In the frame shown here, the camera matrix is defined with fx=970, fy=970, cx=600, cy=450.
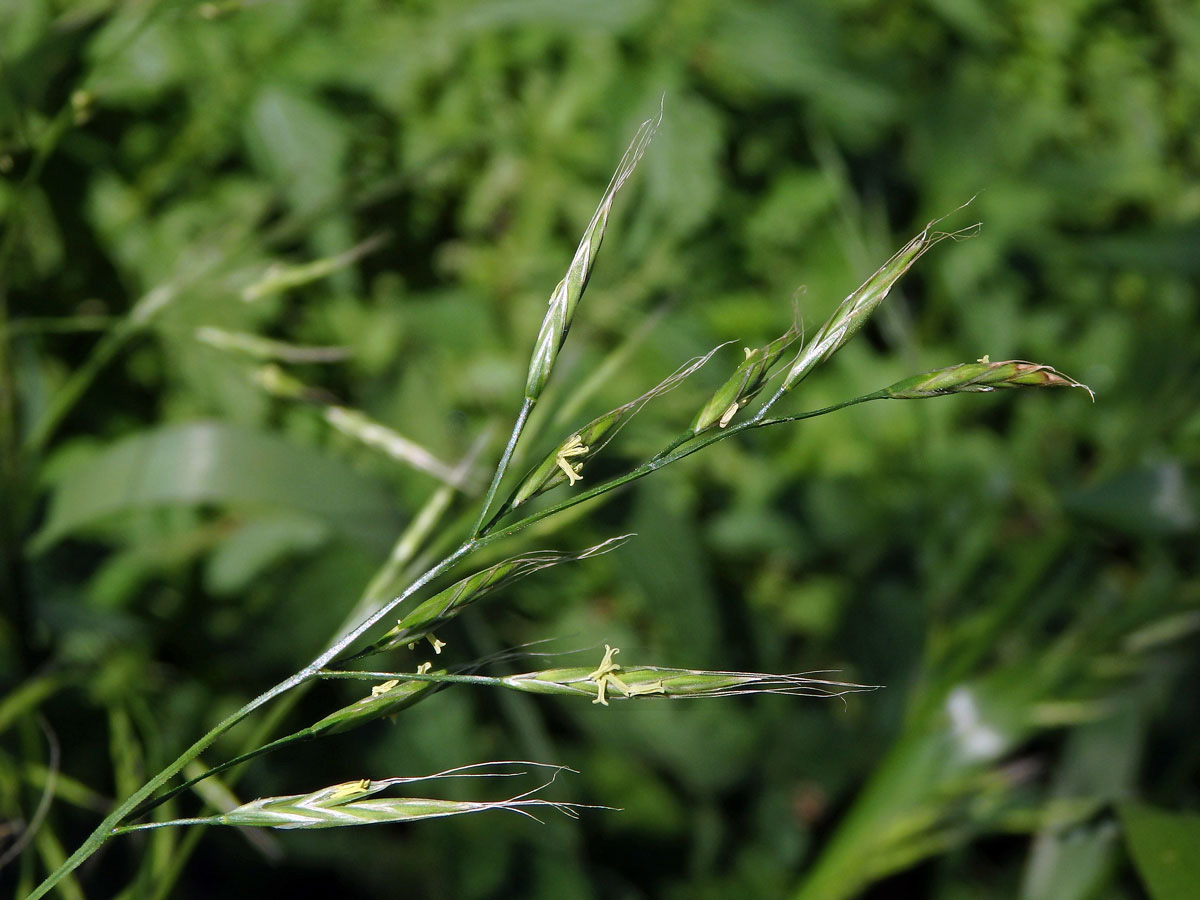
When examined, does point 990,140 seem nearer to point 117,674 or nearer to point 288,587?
point 288,587

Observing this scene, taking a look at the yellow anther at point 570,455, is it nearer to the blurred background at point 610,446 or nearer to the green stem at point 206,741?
the green stem at point 206,741

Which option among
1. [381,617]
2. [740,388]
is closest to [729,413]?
[740,388]

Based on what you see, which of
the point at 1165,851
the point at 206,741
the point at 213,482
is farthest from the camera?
the point at 213,482

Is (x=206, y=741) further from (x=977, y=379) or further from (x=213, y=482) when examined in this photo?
(x=213, y=482)

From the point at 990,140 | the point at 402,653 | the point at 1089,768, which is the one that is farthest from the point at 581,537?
the point at 990,140

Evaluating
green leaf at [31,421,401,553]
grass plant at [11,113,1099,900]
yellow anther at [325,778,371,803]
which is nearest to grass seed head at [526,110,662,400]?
grass plant at [11,113,1099,900]

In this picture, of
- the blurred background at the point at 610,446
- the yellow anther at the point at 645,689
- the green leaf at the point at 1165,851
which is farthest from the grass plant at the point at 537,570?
the green leaf at the point at 1165,851

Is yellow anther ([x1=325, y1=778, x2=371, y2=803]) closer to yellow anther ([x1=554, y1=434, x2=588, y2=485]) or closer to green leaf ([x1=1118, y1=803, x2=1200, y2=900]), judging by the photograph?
yellow anther ([x1=554, y1=434, x2=588, y2=485])
